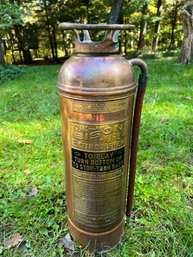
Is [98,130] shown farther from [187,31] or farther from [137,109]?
[187,31]

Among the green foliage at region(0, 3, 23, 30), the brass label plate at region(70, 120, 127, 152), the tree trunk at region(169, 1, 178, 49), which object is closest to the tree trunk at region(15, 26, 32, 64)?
the green foliage at region(0, 3, 23, 30)

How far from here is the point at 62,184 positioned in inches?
92.7

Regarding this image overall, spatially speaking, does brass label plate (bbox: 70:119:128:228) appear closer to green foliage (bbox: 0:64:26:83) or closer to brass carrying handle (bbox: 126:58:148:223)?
brass carrying handle (bbox: 126:58:148:223)

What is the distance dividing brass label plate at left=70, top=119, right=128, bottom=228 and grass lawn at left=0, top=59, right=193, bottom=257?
1.11ft

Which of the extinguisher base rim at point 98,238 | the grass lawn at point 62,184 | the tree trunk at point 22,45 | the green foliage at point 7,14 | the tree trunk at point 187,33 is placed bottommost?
the tree trunk at point 22,45

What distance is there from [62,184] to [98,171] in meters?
1.00

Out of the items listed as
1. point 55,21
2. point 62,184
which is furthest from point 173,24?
point 62,184

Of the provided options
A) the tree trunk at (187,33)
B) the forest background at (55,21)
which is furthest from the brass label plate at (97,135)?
the forest background at (55,21)

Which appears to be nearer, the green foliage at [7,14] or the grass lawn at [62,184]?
the grass lawn at [62,184]

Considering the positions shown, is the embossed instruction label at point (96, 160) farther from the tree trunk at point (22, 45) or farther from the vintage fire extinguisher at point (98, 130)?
the tree trunk at point (22, 45)

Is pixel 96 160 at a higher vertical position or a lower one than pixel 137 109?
lower

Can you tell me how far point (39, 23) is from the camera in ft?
45.8

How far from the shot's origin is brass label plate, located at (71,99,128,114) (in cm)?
129

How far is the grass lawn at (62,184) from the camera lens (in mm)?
1781
